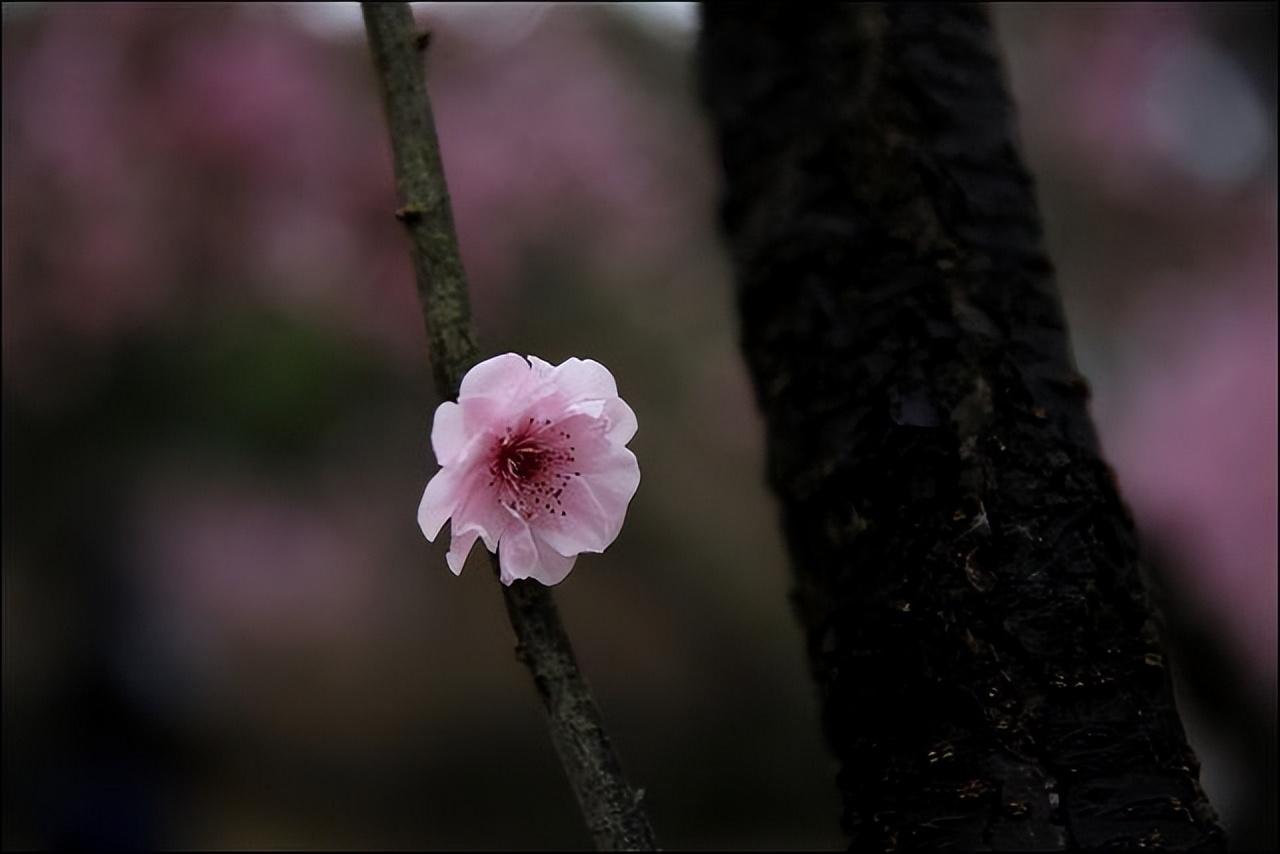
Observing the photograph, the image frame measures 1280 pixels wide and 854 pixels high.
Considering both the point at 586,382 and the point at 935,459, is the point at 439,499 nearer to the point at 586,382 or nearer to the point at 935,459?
the point at 586,382

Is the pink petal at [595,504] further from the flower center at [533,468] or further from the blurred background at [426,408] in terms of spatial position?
the blurred background at [426,408]

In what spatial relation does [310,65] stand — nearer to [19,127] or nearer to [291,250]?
[291,250]

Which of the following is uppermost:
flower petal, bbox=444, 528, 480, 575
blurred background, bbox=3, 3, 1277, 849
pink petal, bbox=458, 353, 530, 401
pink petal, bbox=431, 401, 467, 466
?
blurred background, bbox=3, 3, 1277, 849

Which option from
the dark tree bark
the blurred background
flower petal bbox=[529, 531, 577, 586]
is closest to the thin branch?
flower petal bbox=[529, 531, 577, 586]

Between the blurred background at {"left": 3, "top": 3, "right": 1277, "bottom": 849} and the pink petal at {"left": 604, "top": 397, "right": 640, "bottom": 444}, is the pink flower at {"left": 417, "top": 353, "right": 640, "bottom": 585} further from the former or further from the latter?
the blurred background at {"left": 3, "top": 3, "right": 1277, "bottom": 849}

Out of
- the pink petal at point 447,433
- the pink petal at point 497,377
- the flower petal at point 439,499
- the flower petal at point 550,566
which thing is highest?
the pink petal at point 497,377

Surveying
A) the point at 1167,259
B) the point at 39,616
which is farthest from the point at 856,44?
the point at 1167,259

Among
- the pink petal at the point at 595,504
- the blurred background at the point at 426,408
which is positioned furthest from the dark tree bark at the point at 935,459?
the blurred background at the point at 426,408
